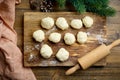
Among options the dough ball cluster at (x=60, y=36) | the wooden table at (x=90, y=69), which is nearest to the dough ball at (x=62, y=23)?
the dough ball cluster at (x=60, y=36)

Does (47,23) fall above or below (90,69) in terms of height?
above

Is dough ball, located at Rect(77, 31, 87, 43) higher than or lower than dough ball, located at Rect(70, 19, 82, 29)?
lower

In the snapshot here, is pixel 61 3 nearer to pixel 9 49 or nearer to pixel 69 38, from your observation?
pixel 69 38

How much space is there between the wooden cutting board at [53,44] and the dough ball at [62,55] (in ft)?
0.06

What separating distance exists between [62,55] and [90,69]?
0.14 m

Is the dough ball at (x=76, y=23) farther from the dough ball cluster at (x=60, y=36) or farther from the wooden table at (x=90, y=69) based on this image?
the wooden table at (x=90, y=69)

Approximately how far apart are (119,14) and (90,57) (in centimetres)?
22

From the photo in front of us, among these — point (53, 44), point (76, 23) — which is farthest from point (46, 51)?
point (76, 23)

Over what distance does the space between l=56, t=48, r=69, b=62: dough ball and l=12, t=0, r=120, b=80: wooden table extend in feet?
0.19

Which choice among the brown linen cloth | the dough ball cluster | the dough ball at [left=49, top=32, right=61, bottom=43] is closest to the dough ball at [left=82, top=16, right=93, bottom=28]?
the dough ball cluster

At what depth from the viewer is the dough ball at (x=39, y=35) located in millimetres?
1201

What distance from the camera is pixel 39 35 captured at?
3.94 ft

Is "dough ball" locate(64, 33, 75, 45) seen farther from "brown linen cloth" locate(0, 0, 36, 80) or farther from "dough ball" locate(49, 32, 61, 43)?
"brown linen cloth" locate(0, 0, 36, 80)

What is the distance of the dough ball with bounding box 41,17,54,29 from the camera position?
1208mm
